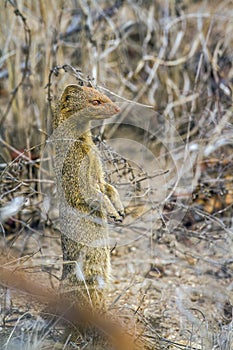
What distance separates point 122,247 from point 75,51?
4.28 ft

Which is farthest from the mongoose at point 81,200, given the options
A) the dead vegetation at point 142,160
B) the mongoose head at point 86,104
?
the dead vegetation at point 142,160

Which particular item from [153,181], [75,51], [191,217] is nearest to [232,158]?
[191,217]

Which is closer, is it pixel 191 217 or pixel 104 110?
pixel 104 110

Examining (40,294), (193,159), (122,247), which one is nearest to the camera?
(40,294)

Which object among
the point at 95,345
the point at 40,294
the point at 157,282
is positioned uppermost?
the point at 40,294

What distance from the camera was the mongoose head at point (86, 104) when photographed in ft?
6.82

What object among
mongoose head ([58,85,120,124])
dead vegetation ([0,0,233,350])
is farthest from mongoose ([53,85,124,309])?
dead vegetation ([0,0,233,350])

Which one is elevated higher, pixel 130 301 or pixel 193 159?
pixel 193 159

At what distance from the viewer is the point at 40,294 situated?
3.57 feet

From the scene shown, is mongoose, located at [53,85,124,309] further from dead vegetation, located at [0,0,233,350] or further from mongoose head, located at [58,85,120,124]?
dead vegetation, located at [0,0,233,350]

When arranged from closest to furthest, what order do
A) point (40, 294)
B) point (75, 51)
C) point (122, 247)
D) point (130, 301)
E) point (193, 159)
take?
point (40, 294) < point (130, 301) < point (122, 247) < point (193, 159) < point (75, 51)

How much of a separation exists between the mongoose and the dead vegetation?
0.55 ft

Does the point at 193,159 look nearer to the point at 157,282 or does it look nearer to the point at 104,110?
the point at 157,282

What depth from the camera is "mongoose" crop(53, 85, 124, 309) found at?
2111 mm
